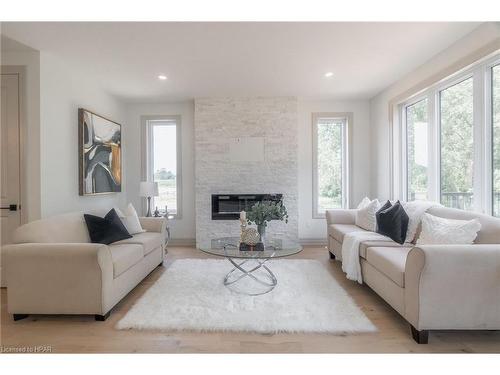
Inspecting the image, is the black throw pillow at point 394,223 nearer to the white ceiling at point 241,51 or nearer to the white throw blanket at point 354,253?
the white throw blanket at point 354,253

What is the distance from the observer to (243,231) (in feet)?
10.1

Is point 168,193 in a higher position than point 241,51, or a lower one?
lower

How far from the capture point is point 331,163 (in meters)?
5.34

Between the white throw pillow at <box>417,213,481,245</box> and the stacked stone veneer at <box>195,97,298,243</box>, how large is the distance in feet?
7.99

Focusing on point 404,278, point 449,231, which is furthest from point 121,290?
point 449,231

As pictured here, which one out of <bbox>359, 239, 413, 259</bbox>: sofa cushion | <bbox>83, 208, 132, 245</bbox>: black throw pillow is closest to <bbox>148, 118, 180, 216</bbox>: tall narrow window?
<bbox>83, 208, 132, 245</bbox>: black throw pillow

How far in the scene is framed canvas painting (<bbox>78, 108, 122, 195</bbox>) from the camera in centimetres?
364

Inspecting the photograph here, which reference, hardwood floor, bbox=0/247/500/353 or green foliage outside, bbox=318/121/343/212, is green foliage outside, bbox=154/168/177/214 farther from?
hardwood floor, bbox=0/247/500/353

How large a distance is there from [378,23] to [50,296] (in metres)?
3.83

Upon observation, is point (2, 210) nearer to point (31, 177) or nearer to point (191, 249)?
point (31, 177)

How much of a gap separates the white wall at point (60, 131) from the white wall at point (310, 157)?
11.7ft

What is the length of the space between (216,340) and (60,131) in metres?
3.03

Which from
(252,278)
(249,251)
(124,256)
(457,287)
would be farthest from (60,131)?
(457,287)

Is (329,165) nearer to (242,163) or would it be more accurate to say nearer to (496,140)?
(242,163)
